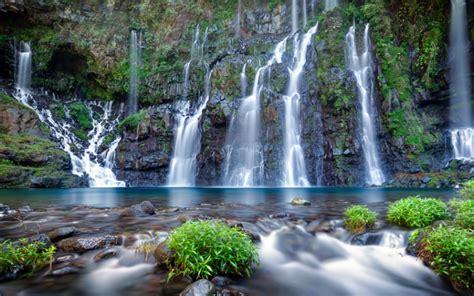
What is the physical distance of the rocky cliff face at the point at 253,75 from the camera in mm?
26859

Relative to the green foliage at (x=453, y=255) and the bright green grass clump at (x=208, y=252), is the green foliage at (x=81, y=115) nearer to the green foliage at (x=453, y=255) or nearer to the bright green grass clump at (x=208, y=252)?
the bright green grass clump at (x=208, y=252)

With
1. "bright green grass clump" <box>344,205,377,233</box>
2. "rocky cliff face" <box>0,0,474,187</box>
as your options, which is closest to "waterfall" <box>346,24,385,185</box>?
"rocky cliff face" <box>0,0,474,187</box>

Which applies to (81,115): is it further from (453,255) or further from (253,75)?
(453,255)

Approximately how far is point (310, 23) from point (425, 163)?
20.4 m

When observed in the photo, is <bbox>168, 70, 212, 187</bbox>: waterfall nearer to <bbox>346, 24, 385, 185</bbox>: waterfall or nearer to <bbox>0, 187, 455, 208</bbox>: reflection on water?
<bbox>0, 187, 455, 208</bbox>: reflection on water

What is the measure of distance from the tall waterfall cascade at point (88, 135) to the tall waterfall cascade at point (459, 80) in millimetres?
34268

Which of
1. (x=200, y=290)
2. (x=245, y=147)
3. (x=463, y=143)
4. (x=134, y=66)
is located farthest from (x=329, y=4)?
(x=200, y=290)

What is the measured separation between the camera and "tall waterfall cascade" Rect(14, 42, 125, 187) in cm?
2916

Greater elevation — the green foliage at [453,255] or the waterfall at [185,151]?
the waterfall at [185,151]

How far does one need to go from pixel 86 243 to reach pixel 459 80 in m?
35.0

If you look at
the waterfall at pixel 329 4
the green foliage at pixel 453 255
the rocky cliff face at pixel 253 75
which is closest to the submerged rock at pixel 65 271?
the green foliage at pixel 453 255

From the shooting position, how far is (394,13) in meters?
31.2

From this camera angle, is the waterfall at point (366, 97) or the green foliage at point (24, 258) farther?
the waterfall at point (366, 97)

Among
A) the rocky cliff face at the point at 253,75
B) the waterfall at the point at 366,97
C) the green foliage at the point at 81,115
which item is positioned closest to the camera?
the waterfall at the point at 366,97
